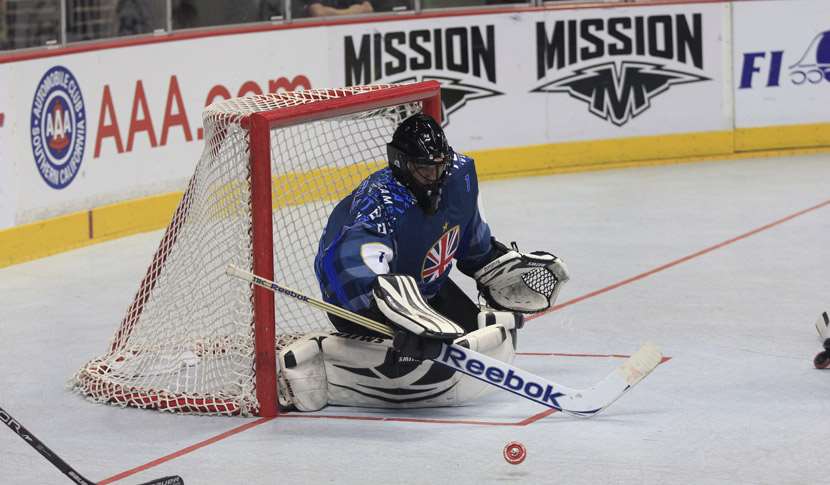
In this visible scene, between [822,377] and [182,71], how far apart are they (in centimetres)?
421

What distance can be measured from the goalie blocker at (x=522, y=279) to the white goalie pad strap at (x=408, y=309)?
0.73 meters

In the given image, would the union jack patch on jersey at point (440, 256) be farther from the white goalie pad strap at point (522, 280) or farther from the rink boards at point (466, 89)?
the rink boards at point (466, 89)

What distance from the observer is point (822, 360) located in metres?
5.05

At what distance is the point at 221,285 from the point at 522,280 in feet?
3.30

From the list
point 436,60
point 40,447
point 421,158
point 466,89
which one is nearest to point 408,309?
point 421,158

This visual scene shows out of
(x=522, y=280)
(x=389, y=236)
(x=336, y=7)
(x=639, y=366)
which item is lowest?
(x=639, y=366)

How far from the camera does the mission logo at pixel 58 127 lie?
287 inches

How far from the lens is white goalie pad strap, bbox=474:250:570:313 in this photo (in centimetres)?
511

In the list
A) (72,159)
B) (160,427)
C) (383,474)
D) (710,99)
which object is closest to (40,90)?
(72,159)

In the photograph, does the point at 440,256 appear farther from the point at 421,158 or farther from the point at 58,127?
the point at 58,127

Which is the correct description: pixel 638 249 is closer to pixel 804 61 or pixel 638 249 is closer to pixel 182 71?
pixel 182 71

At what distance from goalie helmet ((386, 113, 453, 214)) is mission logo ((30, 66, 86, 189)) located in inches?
122

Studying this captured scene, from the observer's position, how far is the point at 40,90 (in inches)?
287

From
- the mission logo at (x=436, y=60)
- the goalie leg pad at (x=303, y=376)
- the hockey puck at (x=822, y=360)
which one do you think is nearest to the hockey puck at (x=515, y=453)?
the goalie leg pad at (x=303, y=376)
